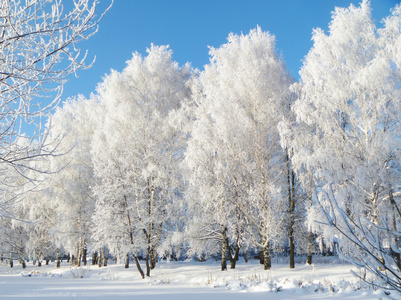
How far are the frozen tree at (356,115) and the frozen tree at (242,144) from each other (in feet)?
5.14

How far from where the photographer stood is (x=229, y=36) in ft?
44.3

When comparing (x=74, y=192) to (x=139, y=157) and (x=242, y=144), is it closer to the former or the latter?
(x=139, y=157)

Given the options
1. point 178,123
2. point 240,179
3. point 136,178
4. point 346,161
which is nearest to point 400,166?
point 346,161

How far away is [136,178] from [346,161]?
9.19 meters

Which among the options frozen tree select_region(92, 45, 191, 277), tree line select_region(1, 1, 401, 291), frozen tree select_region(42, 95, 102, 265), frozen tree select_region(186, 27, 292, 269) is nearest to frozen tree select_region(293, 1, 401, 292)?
tree line select_region(1, 1, 401, 291)

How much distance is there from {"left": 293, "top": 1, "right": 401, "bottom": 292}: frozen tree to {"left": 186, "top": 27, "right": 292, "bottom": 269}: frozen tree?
5.14 feet

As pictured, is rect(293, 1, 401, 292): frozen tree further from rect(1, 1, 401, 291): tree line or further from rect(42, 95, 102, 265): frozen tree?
rect(42, 95, 102, 265): frozen tree

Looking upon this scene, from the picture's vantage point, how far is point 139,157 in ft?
44.2

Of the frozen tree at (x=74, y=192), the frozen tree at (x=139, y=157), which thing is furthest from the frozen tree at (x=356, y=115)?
the frozen tree at (x=74, y=192)

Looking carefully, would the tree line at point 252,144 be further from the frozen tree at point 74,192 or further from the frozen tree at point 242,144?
the frozen tree at point 74,192

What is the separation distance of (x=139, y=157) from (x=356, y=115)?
9.46 m

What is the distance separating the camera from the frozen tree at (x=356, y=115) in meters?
8.31

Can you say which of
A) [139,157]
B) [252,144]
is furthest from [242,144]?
[139,157]

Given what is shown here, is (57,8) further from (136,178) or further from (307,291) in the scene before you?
(136,178)
